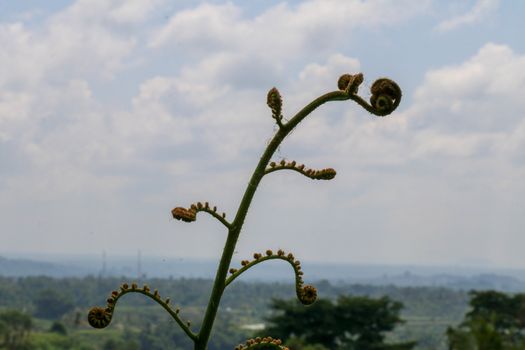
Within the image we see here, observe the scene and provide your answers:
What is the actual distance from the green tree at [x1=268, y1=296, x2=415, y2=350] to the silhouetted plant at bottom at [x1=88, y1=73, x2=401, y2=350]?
78780 mm

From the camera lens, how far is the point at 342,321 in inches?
3263

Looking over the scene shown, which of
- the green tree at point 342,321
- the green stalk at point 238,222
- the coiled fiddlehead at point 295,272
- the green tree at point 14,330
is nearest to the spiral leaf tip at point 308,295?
the coiled fiddlehead at point 295,272

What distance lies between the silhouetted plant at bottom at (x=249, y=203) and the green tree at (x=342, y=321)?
258ft

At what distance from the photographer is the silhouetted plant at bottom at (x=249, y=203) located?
1820 millimetres

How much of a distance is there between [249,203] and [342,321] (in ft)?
271

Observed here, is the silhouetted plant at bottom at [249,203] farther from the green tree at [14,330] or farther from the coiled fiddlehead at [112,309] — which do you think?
the green tree at [14,330]

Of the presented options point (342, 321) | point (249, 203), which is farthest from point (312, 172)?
point (342, 321)

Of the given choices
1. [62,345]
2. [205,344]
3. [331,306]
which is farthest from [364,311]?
[205,344]

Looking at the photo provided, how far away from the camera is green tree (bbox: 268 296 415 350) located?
80.4m

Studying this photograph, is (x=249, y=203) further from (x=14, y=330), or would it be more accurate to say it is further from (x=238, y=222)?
(x=14, y=330)

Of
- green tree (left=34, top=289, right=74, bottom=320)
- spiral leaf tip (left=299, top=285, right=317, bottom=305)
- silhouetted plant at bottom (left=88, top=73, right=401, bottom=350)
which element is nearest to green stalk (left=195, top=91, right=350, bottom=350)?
silhouetted plant at bottom (left=88, top=73, right=401, bottom=350)

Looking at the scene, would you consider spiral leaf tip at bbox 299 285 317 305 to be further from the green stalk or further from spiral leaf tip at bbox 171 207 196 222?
spiral leaf tip at bbox 171 207 196 222

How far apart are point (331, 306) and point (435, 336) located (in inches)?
3684

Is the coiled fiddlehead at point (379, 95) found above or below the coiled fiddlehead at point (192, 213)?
above
